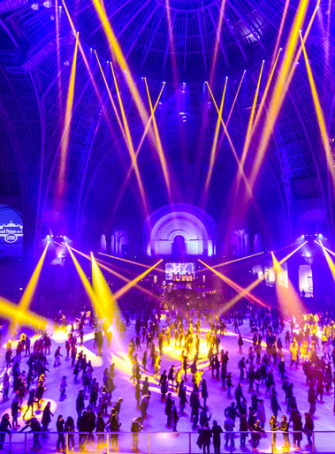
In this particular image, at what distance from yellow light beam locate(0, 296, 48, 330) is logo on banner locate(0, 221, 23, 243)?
6312mm

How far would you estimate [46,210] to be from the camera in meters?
31.2

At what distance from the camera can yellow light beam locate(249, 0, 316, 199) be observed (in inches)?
853

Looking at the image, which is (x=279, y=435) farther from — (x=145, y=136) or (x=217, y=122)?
(x=145, y=136)

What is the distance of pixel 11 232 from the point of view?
3206 centimetres

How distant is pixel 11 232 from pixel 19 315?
398 inches

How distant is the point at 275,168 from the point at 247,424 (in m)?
28.9

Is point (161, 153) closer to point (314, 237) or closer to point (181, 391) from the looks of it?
point (314, 237)

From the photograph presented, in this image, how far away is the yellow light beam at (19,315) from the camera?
2177 centimetres

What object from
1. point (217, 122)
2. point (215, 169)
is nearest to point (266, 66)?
point (217, 122)

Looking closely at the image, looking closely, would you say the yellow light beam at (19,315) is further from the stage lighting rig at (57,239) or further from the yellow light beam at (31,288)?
the stage lighting rig at (57,239)

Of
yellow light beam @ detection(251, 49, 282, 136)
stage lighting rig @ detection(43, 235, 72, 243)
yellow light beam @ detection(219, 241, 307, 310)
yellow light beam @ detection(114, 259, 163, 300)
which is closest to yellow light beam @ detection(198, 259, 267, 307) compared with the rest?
yellow light beam @ detection(219, 241, 307, 310)

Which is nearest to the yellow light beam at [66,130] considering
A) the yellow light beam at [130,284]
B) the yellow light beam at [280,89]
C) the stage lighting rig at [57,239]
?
the stage lighting rig at [57,239]

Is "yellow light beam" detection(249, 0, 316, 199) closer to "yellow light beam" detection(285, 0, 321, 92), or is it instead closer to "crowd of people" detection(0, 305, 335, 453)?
"yellow light beam" detection(285, 0, 321, 92)

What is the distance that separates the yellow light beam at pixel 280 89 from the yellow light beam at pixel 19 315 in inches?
993
